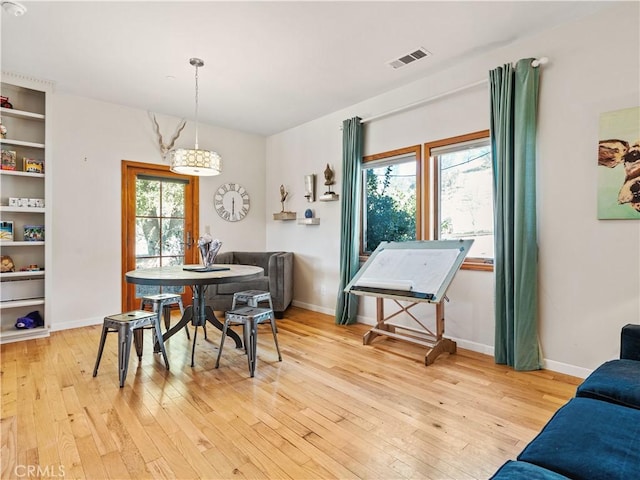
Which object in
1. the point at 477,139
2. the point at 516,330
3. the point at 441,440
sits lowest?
the point at 441,440

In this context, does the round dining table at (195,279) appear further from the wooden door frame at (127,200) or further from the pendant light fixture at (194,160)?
the wooden door frame at (127,200)

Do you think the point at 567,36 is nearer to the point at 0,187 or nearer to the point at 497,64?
the point at 497,64

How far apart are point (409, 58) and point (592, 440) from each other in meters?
3.13

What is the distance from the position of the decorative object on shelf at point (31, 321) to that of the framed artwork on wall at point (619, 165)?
5.27 metres

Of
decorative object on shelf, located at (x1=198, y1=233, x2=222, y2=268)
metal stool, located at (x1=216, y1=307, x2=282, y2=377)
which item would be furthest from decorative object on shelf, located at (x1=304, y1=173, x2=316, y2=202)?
metal stool, located at (x1=216, y1=307, x2=282, y2=377)

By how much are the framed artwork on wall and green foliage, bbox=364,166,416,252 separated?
5.44 feet

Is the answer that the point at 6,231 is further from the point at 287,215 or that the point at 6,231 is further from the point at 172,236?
the point at 287,215

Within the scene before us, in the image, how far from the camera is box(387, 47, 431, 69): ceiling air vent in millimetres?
3100

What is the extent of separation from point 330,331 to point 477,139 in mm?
2488

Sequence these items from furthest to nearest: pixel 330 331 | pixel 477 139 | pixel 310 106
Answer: pixel 310 106 < pixel 330 331 < pixel 477 139

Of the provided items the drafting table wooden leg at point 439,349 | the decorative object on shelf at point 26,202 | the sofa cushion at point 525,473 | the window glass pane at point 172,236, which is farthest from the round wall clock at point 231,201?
the sofa cushion at point 525,473

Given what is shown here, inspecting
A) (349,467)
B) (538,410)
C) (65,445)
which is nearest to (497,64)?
(538,410)

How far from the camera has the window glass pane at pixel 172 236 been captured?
4844 mm

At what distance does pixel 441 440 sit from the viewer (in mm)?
1844
